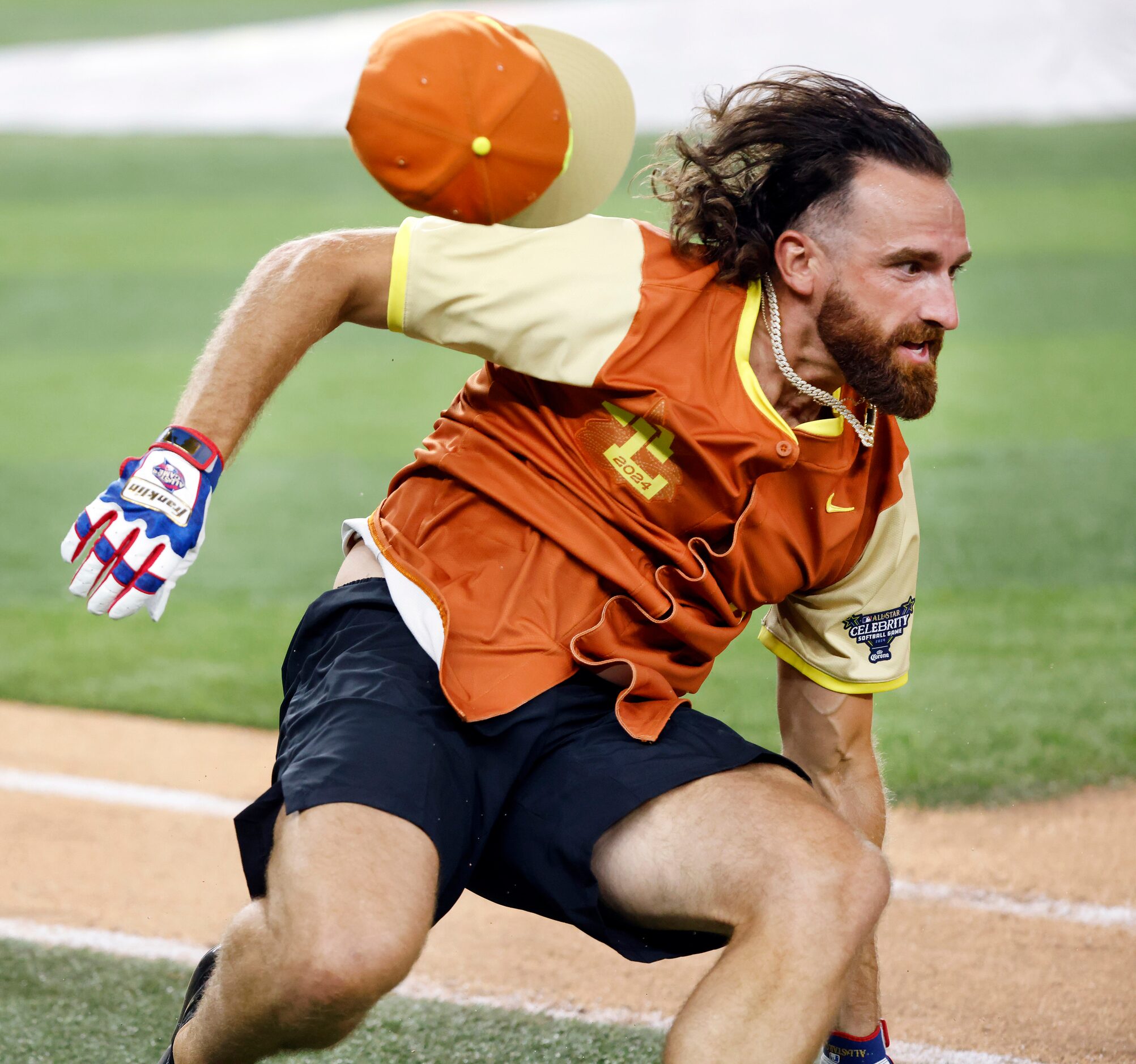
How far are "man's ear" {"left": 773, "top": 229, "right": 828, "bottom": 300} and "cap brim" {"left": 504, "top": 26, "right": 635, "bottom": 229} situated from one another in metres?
0.44

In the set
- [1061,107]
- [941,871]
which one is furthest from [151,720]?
[1061,107]

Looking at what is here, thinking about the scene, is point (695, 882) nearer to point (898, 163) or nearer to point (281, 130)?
point (898, 163)

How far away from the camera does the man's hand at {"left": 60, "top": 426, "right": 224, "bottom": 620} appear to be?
2.70 metres

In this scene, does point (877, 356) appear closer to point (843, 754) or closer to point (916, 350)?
point (916, 350)

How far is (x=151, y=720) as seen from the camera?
581 centimetres

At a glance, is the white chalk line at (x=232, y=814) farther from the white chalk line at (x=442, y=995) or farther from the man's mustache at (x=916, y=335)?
the man's mustache at (x=916, y=335)

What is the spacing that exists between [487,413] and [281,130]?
2025 cm

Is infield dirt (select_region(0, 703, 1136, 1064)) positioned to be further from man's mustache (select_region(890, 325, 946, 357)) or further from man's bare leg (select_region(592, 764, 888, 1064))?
man's mustache (select_region(890, 325, 946, 357))

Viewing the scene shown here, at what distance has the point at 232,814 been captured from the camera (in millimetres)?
4949

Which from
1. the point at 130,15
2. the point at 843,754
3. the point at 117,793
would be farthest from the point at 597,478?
the point at 130,15

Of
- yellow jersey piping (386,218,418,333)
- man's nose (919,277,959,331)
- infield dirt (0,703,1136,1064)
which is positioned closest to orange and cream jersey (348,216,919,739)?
yellow jersey piping (386,218,418,333)

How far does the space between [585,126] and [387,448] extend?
23.4 feet

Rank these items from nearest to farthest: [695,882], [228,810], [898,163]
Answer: [695,882], [898,163], [228,810]

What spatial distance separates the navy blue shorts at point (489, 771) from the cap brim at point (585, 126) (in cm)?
93
